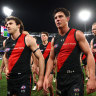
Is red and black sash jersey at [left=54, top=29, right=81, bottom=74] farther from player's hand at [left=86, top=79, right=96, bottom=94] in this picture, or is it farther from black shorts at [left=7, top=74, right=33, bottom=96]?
black shorts at [left=7, top=74, right=33, bottom=96]

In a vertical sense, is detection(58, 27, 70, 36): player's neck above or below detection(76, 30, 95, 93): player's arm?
above

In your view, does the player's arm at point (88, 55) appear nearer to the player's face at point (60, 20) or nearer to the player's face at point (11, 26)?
the player's face at point (60, 20)

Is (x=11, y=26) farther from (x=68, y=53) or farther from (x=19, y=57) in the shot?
(x=68, y=53)

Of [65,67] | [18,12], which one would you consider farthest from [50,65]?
[18,12]

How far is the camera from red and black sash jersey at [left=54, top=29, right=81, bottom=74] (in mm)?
2734

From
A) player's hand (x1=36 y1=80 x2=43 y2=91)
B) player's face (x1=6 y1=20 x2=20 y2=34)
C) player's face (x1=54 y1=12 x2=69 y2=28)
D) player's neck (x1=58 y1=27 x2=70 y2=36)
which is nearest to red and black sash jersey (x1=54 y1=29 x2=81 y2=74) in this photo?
player's neck (x1=58 y1=27 x2=70 y2=36)

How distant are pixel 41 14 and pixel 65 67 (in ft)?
156

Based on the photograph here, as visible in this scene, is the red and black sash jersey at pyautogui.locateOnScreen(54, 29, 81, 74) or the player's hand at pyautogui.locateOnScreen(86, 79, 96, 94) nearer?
the player's hand at pyautogui.locateOnScreen(86, 79, 96, 94)

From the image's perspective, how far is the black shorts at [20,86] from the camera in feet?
9.46

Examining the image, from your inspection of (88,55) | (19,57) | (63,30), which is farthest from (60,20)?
(19,57)

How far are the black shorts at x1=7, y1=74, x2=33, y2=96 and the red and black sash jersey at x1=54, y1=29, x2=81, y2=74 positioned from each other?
0.68 m

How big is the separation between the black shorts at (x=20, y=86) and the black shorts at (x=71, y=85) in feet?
2.08

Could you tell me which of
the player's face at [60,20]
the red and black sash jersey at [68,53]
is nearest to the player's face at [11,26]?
the player's face at [60,20]

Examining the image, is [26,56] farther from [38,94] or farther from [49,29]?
[49,29]
